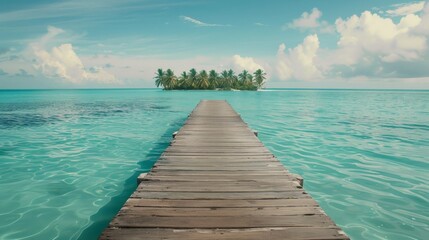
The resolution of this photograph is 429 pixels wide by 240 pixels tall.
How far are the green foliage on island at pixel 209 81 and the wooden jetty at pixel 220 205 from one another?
3850 inches

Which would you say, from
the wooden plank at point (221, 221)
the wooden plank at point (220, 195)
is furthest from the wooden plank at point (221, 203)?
the wooden plank at point (221, 221)

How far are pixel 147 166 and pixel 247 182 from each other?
5.11 metres

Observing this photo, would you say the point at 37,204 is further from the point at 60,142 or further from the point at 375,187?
the point at 375,187

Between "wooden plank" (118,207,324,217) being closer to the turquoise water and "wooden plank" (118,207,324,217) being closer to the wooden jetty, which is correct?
the wooden jetty

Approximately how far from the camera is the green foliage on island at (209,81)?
333ft

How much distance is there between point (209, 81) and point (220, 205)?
103878 mm

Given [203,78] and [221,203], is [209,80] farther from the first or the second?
[221,203]

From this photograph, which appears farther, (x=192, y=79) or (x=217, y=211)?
(x=192, y=79)

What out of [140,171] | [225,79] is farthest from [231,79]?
[140,171]

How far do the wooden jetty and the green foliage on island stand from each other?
97.8 m

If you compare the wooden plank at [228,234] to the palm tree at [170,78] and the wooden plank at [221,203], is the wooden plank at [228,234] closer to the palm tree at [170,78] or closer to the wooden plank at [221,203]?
the wooden plank at [221,203]

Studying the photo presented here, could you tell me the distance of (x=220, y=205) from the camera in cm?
351

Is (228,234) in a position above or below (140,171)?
above

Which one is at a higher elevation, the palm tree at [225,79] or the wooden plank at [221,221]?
the palm tree at [225,79]
